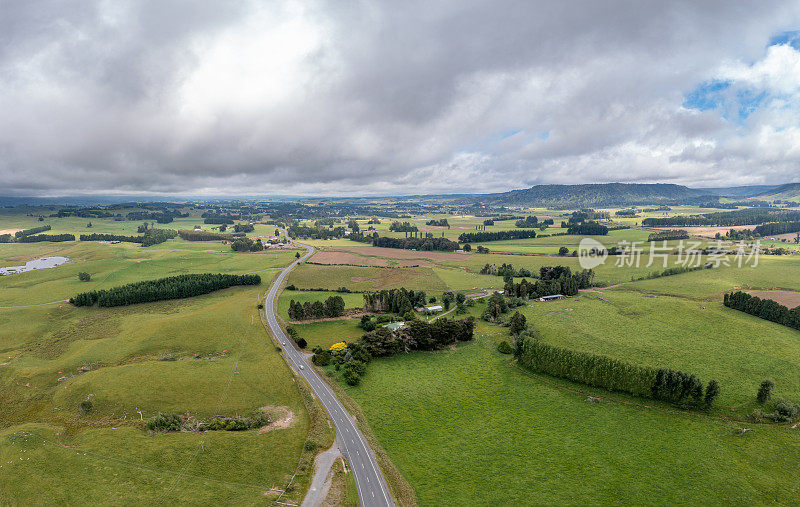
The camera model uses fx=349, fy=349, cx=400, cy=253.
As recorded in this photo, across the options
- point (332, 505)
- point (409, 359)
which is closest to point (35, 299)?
point (409, 359)

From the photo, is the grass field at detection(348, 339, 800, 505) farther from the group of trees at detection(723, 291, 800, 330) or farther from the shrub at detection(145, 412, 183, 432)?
the group of trees at detection(723, 291, 800, 330)

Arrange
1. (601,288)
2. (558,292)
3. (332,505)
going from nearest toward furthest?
(332,505) → (558,292) → (601,288)

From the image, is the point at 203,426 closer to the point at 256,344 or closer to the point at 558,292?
the point at 256,344

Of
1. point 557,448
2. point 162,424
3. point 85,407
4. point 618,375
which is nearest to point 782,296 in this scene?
point 618,375

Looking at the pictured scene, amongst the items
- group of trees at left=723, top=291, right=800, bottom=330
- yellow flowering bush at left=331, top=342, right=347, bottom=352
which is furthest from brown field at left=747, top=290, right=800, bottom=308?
yellow flowering bush at left=331, top=342, right=347, bottom=352

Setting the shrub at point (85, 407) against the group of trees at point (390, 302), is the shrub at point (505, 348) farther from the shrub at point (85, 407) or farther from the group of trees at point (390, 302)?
the shrub at point (85, 407)
